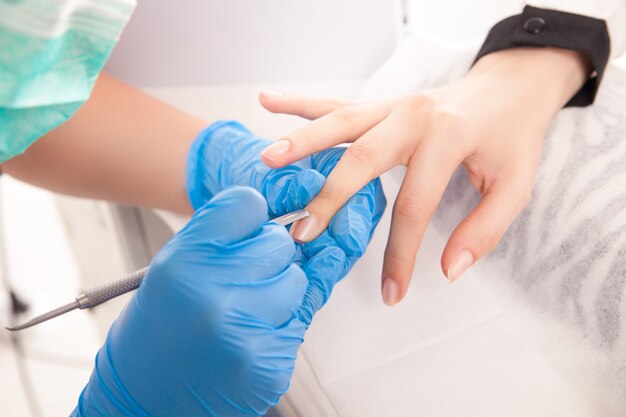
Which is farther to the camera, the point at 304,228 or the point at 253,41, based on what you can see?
the point at 253,41

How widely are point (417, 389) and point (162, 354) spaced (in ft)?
1.00

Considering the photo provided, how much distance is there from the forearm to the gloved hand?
371 mm

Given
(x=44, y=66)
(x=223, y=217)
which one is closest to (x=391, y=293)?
(x=223, y=217)

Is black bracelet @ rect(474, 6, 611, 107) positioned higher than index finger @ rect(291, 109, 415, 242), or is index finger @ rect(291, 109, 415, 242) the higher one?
black bracelet @ rect(474, 6, 611, 107)

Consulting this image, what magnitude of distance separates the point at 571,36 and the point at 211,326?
707 millimetres

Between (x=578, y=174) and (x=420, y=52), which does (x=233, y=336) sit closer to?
(x=578, y=174)

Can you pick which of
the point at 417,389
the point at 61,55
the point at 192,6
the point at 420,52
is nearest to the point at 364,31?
the point at 420,52

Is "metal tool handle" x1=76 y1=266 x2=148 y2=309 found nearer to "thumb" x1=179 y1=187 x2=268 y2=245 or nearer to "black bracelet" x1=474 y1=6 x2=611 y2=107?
"thumb" x1=179 y1=187 x2=268 y2=245

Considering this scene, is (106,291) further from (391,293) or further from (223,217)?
(391,293)

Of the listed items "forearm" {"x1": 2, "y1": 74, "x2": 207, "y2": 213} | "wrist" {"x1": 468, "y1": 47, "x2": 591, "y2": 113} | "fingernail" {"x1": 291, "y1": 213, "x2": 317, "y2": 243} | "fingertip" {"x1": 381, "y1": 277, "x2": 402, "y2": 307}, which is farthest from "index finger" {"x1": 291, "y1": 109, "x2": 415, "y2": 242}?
"forearm" {"x1": 2, "y1": 74, "x2": 207, "y2": 213}

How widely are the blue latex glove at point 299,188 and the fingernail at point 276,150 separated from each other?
38 millimetres

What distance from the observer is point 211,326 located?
46cm

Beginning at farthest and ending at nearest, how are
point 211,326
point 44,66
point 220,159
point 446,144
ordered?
point 220,159
point 446,144
point 44,66
point 211,326

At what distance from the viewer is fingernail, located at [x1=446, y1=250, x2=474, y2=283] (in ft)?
2.03
